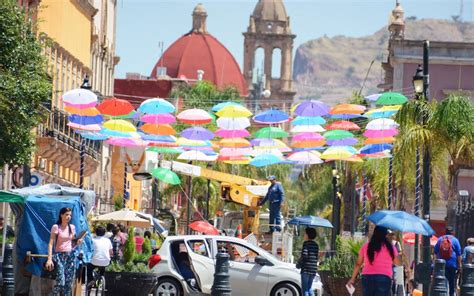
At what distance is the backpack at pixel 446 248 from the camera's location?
34.4 metres

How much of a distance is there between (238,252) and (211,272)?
2.54 meters

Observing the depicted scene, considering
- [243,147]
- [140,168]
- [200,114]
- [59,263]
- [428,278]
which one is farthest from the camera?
[140,168]

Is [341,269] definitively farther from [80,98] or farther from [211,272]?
[80,98]

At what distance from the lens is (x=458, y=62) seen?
7406cm

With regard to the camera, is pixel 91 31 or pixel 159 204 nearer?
pixel 91 31

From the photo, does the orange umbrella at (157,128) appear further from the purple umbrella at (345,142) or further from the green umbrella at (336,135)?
the purple umbrella at (345,142)

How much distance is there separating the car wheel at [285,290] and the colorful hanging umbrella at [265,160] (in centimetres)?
1786

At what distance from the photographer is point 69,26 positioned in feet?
220

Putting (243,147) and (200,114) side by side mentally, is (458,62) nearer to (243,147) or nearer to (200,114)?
(243,147)

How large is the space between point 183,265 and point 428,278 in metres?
5.07

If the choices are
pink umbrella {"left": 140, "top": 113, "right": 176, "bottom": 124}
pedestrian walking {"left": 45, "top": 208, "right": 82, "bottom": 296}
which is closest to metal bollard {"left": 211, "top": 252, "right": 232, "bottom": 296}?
pedestrian walking {"left": 45, "top": 208, "right": 82, "bottom": 296}

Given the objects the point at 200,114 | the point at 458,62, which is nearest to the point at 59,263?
the point at 200,114

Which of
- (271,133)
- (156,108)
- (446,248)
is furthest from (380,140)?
(446,248)

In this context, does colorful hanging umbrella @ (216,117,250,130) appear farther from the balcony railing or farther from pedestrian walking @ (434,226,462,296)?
pedestrian walking @ (434,226,462,296)
